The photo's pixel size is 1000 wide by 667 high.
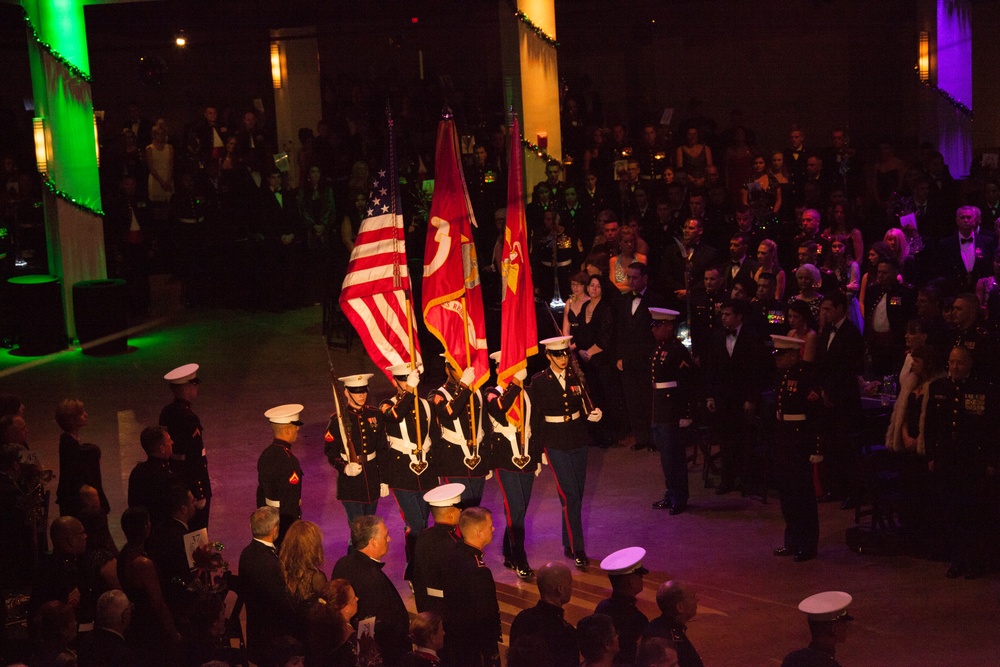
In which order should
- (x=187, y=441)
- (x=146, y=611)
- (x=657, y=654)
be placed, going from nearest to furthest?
(x=657, y=654) < (x=146, y=611) < (x=187, y=441)

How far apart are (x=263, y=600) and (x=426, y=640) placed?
1.32 metres

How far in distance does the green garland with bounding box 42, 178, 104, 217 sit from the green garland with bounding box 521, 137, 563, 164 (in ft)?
19.5

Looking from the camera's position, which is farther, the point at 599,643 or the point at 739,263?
the point at 739,263

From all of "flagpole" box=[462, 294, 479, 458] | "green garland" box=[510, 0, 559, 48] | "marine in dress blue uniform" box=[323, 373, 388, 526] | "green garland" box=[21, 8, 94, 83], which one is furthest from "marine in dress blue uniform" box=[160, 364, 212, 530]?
"green garland" box=[21, 8, 94, 83]

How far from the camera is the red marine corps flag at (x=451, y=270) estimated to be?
10180 mm

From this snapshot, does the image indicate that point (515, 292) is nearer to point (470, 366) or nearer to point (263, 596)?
point (470, 366)

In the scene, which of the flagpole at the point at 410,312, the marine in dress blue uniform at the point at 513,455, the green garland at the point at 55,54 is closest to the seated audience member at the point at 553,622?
the flagpole at the point at 410,312

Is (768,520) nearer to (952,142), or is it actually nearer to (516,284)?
(516,284)

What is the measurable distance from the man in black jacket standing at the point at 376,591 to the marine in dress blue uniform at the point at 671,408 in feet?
13.5

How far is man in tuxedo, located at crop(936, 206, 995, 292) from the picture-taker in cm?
1281

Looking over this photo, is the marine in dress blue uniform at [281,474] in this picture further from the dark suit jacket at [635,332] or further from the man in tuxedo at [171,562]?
the dark suit jacket at [635,332]

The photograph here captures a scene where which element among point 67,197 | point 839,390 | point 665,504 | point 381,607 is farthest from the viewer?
point 67,197

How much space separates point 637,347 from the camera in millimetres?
12516

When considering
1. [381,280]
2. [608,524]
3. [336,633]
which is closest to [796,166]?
[608,524]
